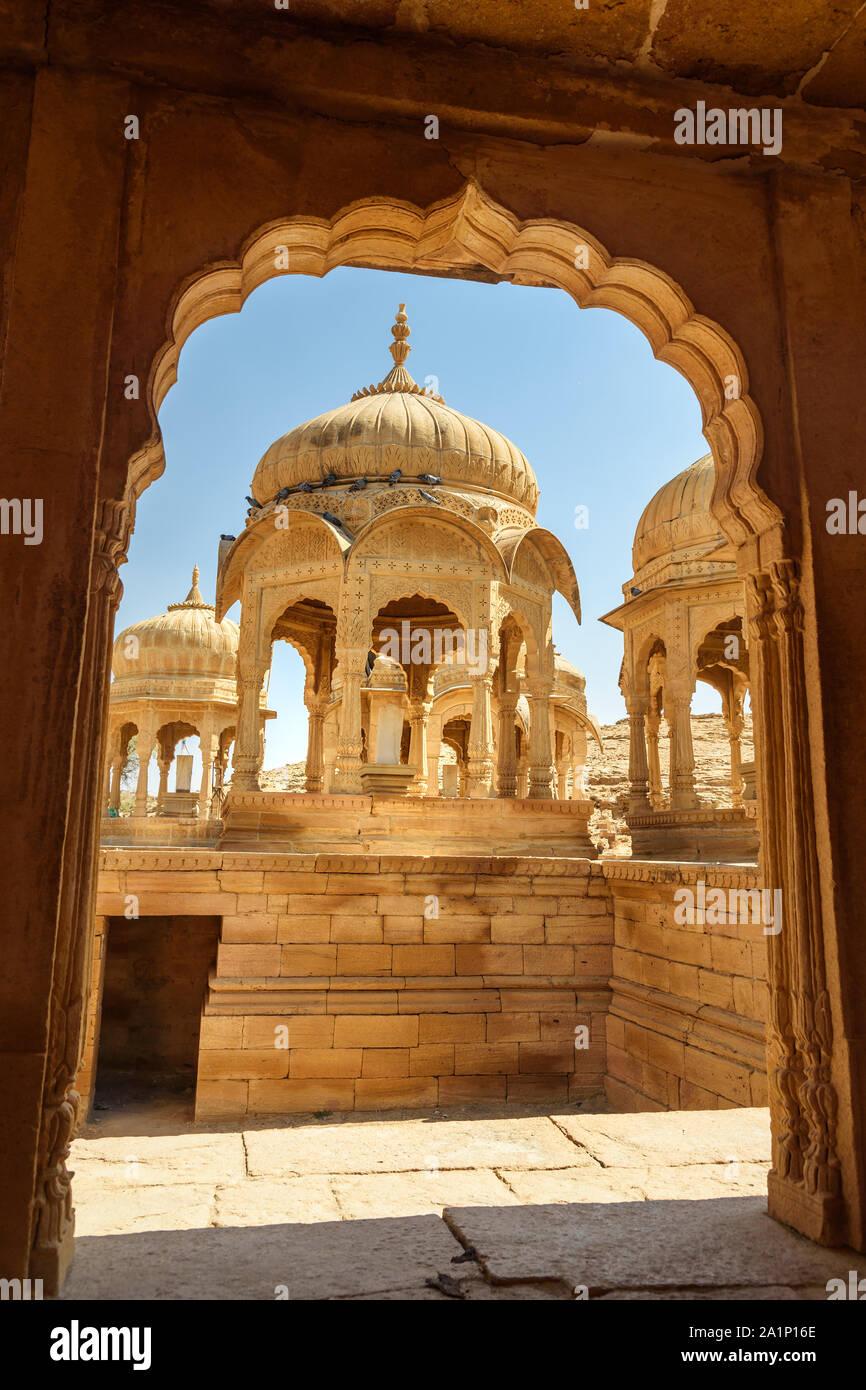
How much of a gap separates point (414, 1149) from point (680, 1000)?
8.94 ft

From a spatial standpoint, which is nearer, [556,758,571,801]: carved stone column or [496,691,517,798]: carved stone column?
[496,691,517,798]: carved stone column

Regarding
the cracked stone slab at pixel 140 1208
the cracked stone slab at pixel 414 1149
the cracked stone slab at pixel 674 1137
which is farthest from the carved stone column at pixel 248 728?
the cracked stone slab at pixel 140 1208

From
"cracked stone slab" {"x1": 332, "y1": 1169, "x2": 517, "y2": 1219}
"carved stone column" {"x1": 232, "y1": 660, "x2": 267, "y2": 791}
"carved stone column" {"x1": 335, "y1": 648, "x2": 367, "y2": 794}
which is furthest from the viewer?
"carved stone column" {"x1": 232, "y1": 660, "x2": 267, "y2": 791}

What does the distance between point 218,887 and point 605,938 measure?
3.54 m

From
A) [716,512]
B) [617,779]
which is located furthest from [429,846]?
[617,779]

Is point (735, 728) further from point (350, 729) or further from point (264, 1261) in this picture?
point (264, 1261)

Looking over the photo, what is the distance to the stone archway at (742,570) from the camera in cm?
295

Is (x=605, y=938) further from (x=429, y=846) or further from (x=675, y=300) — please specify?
(x=675, y=300)

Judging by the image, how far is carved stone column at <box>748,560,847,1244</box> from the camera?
130 inches

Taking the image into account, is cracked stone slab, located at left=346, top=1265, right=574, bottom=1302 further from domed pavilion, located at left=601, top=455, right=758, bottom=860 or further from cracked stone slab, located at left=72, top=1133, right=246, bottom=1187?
domed pavilion, located at left=601, top=455, right=758, bottom=860

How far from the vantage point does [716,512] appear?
4.09 m

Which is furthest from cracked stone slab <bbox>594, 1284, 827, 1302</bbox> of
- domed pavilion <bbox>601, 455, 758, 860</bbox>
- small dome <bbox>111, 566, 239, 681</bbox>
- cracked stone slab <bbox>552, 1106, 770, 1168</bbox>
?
Answer: small dome <bbox>111, 566, 239, 681</bbox>

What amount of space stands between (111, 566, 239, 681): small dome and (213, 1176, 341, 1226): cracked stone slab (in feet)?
61.3
